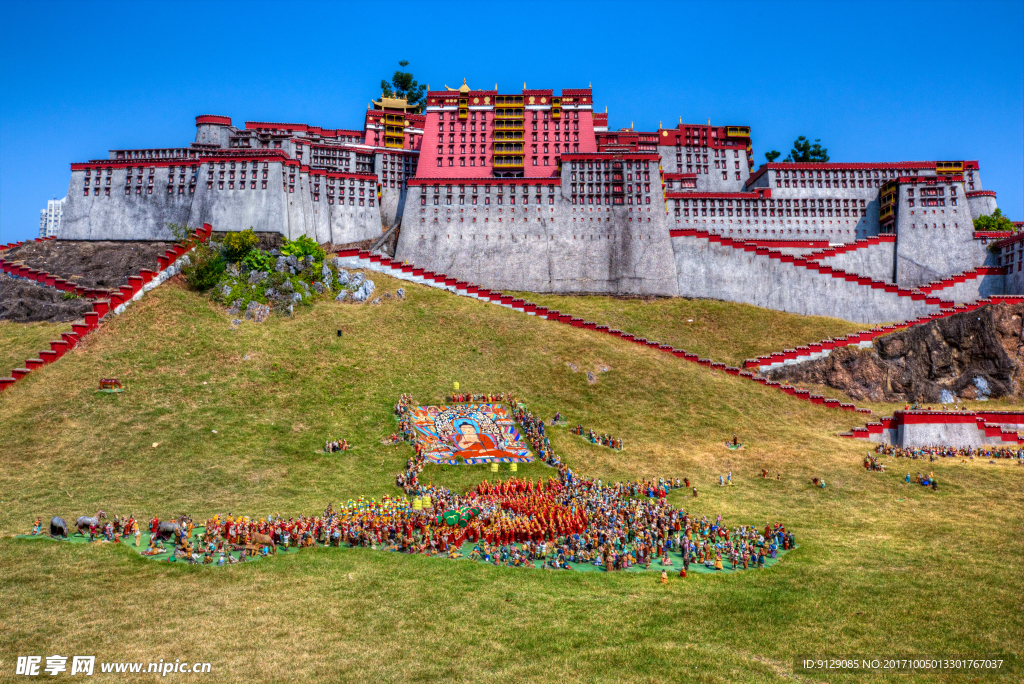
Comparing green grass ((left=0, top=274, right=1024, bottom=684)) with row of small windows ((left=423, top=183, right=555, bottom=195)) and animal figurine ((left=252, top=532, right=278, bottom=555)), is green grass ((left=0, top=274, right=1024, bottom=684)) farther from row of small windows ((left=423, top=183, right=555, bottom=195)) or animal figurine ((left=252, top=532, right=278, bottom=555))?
row of small windows ((left=423, top=183, right=555, bottom=195))

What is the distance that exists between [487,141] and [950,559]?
67740mm

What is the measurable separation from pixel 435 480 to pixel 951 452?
3148 centimetres

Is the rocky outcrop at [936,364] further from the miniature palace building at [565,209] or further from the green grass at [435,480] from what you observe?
the miniature palace building at [565,209]

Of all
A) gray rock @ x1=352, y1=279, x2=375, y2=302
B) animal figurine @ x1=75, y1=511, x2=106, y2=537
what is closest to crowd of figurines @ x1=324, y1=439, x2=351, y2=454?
animal figurine @ x1=75, y1=511, x2=106, y2=537

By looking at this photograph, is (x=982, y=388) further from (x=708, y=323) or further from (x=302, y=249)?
(x=302, y=249)

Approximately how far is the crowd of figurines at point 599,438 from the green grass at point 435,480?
0.91 metres

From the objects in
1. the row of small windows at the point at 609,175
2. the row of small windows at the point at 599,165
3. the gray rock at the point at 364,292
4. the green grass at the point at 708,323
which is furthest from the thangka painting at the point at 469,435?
the row of small windows at the point at 599,165

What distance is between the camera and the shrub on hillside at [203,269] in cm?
5744

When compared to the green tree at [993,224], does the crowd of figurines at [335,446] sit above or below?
below

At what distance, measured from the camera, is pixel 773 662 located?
66.3 ft

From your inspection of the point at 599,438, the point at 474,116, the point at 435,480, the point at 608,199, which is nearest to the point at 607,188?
the point at 608,199

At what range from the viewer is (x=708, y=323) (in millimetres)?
62969

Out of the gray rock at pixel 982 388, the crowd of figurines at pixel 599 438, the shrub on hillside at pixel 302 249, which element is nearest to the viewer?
the crowd of figurines at pixel 599 438

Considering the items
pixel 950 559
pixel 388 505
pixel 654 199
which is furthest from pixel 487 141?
pixel 950 559
